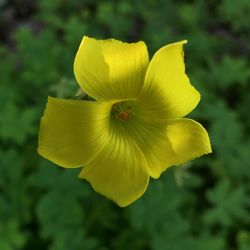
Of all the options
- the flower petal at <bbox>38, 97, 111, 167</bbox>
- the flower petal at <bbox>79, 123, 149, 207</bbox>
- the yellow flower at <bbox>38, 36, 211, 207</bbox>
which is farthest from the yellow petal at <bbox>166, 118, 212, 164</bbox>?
the flower petal at <bbox>38, 97, 111, 167</bbox>

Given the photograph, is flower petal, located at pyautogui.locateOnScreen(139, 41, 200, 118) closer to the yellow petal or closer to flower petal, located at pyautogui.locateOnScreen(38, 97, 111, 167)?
the yellow petal

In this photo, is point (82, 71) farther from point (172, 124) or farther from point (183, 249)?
point (183, 249)

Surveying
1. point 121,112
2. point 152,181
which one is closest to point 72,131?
point 121,112

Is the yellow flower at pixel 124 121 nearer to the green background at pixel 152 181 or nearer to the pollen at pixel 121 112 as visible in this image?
the pollen at pixel 121 112

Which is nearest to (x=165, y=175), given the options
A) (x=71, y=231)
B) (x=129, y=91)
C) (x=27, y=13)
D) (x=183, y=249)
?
(x=183, y=249)

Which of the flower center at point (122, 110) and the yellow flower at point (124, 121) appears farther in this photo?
the flower center at point (122, 110)

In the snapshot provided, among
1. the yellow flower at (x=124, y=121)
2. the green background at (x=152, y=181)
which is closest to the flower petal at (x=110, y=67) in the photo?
the yellow flower at (x=124, y=121)
